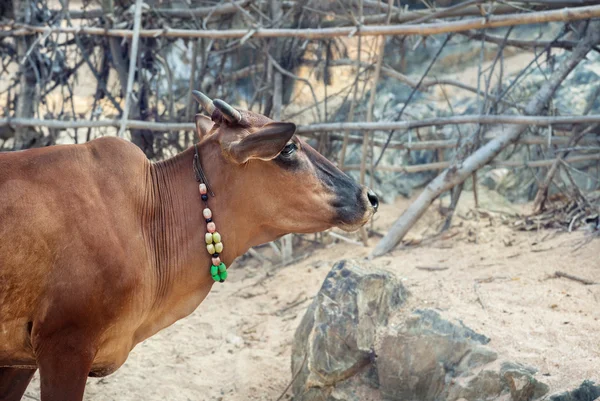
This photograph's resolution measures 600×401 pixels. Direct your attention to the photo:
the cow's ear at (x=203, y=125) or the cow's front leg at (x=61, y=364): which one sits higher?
the cow's ear at (x=203, y=125)

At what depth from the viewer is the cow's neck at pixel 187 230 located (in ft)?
11.5

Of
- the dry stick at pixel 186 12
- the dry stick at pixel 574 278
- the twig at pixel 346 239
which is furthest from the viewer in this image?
the dry stick at pixel 186 12

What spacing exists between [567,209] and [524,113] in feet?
3.22

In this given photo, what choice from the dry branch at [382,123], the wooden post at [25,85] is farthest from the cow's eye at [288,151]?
the wooden post at [25,85]

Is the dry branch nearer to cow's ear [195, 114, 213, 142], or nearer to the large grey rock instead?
the large grey rock

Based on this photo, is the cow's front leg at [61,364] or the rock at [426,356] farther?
the rock at [426,356]

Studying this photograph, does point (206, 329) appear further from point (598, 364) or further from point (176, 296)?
point (598, 364)

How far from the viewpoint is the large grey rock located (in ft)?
13.4

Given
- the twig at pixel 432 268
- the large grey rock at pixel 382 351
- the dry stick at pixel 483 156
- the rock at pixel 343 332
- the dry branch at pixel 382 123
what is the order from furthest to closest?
the dry stick at pixel 483 156, the dry branch at pixel 382 123, the twig at pixel 432 268, the rock at pixel 343 332, the large grey rock at pixel 382 351

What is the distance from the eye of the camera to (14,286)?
10.1 ft

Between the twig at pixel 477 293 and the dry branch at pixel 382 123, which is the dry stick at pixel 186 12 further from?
the twig at pixel 477 293

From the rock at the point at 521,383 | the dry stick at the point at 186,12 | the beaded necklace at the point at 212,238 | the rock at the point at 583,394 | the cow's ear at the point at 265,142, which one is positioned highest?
the dry stick at the point at 186,12

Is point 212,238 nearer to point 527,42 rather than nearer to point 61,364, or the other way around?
point 61,364

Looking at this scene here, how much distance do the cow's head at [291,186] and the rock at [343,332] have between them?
118 cm
